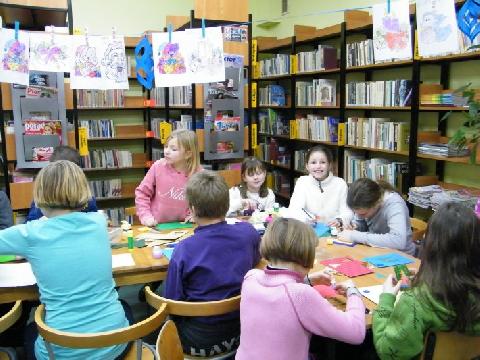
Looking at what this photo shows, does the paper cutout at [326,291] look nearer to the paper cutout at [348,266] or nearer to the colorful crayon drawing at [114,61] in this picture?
the paper cutout at [348,266]

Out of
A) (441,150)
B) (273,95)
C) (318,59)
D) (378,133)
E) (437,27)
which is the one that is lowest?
(441,150)

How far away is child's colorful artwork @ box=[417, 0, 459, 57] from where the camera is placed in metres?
2.38

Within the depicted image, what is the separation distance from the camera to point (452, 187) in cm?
405

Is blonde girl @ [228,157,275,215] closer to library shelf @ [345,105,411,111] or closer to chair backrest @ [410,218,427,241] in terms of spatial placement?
chair backrest @ [410,218,427,241]

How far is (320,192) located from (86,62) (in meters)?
1.95

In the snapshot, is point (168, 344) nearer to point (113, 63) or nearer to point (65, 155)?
point (65, 155)

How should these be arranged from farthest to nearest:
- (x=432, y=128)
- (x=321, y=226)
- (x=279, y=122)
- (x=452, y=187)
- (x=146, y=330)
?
1. (x=279, y=122)
2. (x=432, y=128)
3. (x=452, y=187)
4. (x=321, y=226)
5. (x=146, y=330)

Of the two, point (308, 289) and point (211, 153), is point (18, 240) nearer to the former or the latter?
point (308, 289)

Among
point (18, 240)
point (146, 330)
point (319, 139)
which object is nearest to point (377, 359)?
point (146, 330)

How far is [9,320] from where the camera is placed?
1750 millimetres

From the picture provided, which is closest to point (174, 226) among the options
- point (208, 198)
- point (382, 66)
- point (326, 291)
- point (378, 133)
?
point (208, 198)

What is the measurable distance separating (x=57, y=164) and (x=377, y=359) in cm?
156

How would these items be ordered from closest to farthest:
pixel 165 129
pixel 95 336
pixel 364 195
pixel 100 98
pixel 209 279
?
1. pixel 95 336
2. pixel 209 279
3. pixel 364 195
4. pixel 165 129
5. pixel 100 98

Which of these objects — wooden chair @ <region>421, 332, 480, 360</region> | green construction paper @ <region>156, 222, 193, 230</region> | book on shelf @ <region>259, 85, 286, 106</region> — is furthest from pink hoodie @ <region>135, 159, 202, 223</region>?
book on shelf @ <region>259, 85, 286, 106</region>
